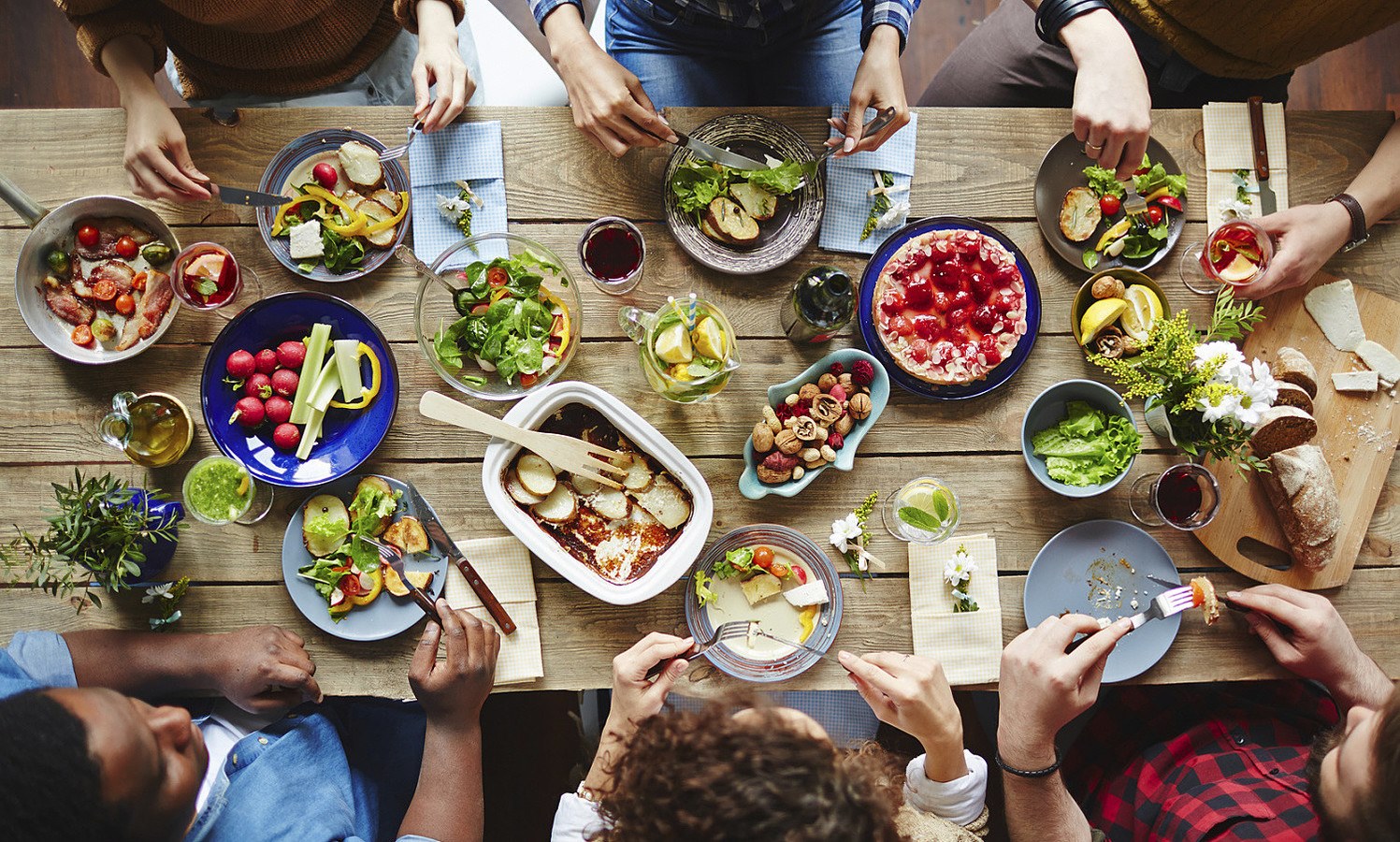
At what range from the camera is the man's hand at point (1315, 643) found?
1.69 metres

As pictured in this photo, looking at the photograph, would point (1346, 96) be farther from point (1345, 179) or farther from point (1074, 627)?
point (1074, 627)

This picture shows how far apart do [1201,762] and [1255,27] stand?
1674mm

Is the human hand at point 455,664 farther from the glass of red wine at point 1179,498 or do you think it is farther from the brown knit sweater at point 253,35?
the glass of red wine at point 1179,498

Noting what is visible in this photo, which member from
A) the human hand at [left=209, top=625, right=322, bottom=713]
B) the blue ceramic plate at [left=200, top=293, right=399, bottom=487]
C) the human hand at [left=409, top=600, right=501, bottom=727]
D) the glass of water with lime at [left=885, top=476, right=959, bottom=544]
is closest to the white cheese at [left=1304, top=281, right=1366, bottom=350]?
the glass of water with lime at [left=885, top=476, right=959, bottom=544]

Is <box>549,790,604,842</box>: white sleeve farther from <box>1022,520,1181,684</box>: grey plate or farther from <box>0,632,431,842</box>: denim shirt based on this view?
<box>1022,520,1181,684</box>: grey plate

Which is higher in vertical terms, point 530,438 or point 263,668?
point 530,438

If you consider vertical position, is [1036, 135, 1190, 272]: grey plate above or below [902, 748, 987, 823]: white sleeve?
above

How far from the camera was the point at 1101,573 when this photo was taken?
1.77 metres

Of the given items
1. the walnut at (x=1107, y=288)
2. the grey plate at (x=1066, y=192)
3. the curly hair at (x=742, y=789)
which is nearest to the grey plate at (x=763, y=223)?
the grey plate at (x=1066, y=192)

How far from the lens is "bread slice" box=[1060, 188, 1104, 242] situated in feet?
5.81

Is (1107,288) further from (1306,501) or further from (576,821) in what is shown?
(576,821)

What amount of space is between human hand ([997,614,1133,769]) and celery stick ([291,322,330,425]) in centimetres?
162

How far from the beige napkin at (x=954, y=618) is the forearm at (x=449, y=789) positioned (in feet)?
3.36

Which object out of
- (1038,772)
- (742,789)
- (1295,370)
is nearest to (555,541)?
(742,789)
